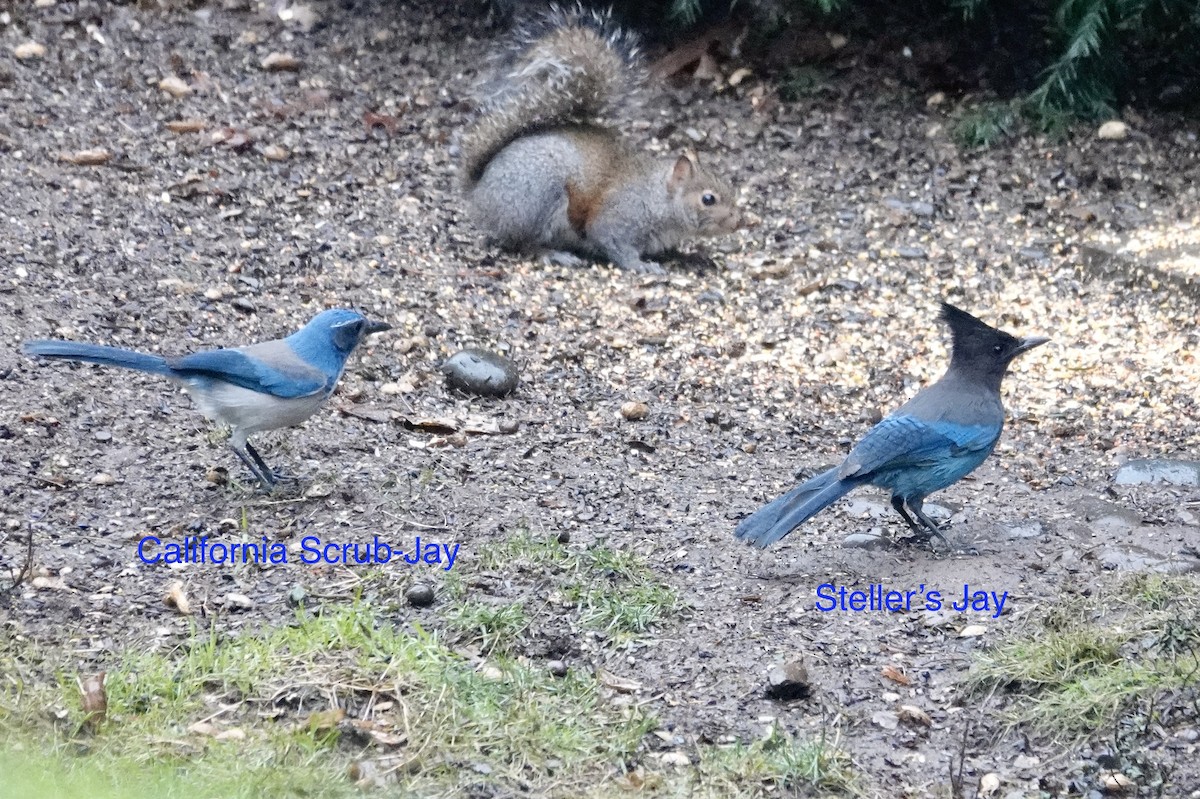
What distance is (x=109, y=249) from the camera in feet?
21.1

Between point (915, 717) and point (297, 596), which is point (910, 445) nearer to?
point (915, 717)

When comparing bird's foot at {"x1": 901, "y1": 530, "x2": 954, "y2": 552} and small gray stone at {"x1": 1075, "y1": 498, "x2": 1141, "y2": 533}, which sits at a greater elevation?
small gray stone at {"x1": 1075, "y1": 498, "x2": 1141, "y2": 533}

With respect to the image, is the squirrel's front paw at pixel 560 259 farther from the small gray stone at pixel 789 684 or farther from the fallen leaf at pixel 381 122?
the small gray stone at pixel 789 684

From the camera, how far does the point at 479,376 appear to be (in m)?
5.86

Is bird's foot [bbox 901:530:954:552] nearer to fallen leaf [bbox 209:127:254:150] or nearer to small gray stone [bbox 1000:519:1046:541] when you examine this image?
small gray stone [bbox 1000:519:1046:541]

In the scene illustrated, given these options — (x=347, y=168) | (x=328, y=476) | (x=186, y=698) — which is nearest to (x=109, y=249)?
(x=347, y=168)

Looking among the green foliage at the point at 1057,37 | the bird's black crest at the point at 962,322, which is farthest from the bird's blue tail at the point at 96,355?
the green foliage at the point at 1057,37

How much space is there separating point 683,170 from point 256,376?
3.55 meters

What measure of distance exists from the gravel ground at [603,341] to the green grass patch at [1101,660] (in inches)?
4.6

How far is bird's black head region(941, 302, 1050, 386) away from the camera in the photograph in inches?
189

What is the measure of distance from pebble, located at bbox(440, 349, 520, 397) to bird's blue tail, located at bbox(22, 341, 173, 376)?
4.93ft

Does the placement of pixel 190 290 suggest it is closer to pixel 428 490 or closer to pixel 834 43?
pixel 428 490

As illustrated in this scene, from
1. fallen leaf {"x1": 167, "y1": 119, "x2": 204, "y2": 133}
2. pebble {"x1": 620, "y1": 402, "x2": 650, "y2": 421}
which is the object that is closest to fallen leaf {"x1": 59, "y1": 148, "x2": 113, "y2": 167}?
fallen leaf {"x1": 167, "y1": 119, "x2": 204, "y2": 133}

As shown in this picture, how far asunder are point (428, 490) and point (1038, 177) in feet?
14.5
